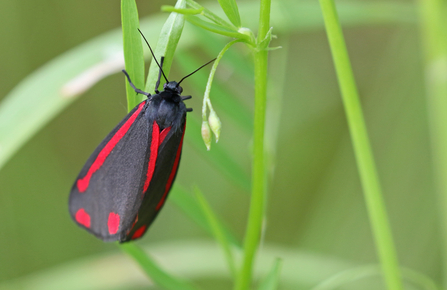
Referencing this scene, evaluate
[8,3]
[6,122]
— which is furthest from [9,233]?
[6,122]

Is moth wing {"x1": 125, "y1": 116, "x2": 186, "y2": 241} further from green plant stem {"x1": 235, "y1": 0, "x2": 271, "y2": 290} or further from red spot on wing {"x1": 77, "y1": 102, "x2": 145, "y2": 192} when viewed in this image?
green plant stem {"x1": 235, "y1": 0, "x2": 271, "y2": 290}

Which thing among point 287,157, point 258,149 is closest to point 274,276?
point 258,149

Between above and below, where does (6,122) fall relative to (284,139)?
below

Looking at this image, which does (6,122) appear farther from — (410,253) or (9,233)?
(410,253)

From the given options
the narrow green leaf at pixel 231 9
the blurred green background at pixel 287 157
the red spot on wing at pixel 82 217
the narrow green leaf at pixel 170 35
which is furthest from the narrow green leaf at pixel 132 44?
the blurred green background at pixel 287 157

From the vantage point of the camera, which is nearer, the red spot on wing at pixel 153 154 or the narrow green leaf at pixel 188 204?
the red spot on wing at pixel 153 154

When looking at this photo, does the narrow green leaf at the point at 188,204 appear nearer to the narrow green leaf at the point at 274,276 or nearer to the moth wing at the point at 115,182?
the moth wing at the point at 115,182

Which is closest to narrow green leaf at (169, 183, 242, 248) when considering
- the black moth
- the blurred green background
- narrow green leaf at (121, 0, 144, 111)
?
the black moth
